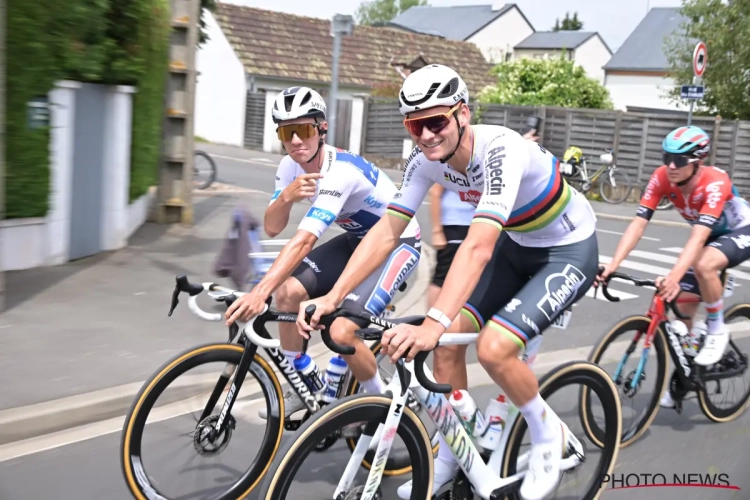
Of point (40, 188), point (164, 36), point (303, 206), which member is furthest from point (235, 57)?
point (40, 188)

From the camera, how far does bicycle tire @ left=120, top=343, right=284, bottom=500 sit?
11.6 feet

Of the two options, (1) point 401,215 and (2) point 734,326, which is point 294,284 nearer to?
(1) point 401,215

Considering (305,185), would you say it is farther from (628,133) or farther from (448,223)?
(628,133)

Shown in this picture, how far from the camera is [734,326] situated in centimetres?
571

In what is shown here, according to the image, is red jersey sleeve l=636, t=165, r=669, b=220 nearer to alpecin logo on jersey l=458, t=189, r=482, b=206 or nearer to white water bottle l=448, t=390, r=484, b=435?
alpecin logo on jersey l=458, t=189, r=482, b=206

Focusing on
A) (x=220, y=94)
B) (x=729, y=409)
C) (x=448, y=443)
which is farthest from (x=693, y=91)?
(x=220, y=94)

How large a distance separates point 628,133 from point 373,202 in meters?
19.8

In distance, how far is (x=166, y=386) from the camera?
356cm

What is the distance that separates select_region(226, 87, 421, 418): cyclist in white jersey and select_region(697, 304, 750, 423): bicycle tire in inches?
92.2

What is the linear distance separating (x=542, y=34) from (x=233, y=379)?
66.0m

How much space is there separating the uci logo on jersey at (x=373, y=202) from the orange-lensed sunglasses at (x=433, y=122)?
1.22 metres

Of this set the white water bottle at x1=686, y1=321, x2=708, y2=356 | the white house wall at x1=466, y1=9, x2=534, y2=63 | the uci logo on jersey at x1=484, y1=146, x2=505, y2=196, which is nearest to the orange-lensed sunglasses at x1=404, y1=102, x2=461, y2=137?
the uci logo on jersey at x1=484, y1=146, x2=505, y2=196

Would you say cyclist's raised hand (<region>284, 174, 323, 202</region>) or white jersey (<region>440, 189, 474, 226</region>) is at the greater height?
cyclist's raised hand (<region>284, 174, 323, 202</region>)

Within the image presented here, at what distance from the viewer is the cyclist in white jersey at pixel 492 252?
3.26 metres
